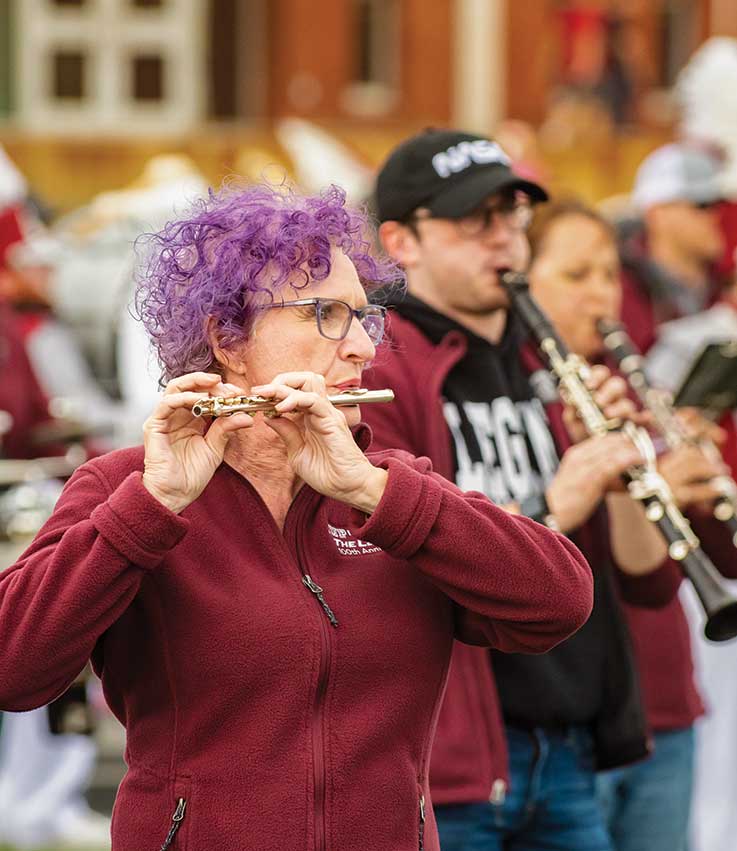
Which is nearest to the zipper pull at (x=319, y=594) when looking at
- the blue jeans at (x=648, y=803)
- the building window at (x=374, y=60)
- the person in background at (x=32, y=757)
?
the blue jeans at (x=648, y=803)

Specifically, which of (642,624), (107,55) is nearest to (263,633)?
(642,624)

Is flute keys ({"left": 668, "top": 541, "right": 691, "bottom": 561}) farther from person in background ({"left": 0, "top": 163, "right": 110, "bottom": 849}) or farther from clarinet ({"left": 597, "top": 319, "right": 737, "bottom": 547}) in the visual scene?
person in background ({"left": 0, "top": 163, "right": 110, "bottom": 849})

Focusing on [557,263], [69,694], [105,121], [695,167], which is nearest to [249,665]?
[557,263]

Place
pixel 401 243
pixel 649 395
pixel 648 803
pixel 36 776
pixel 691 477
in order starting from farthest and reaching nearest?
pixel 36 776
pixel 649 395
pixel 648 803
pixel 691 477
pixel 401 243

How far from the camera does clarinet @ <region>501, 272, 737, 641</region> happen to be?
3795 mm

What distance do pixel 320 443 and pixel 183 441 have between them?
7.7 inches


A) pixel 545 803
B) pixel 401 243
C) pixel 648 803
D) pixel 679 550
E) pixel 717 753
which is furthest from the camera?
pixel 717 753

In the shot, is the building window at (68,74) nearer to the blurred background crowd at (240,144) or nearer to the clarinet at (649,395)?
the blurred background crowd at (240,144)

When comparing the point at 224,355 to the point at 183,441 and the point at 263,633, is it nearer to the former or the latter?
the point at 183,441

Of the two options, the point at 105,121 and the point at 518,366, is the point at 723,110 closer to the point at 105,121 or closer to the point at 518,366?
the point at 518,366

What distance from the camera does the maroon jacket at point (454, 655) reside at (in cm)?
362

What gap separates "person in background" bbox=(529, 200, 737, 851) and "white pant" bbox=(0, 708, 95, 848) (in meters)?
3.19

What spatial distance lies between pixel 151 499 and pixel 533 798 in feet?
4.84

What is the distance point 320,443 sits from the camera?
271 centimetres
